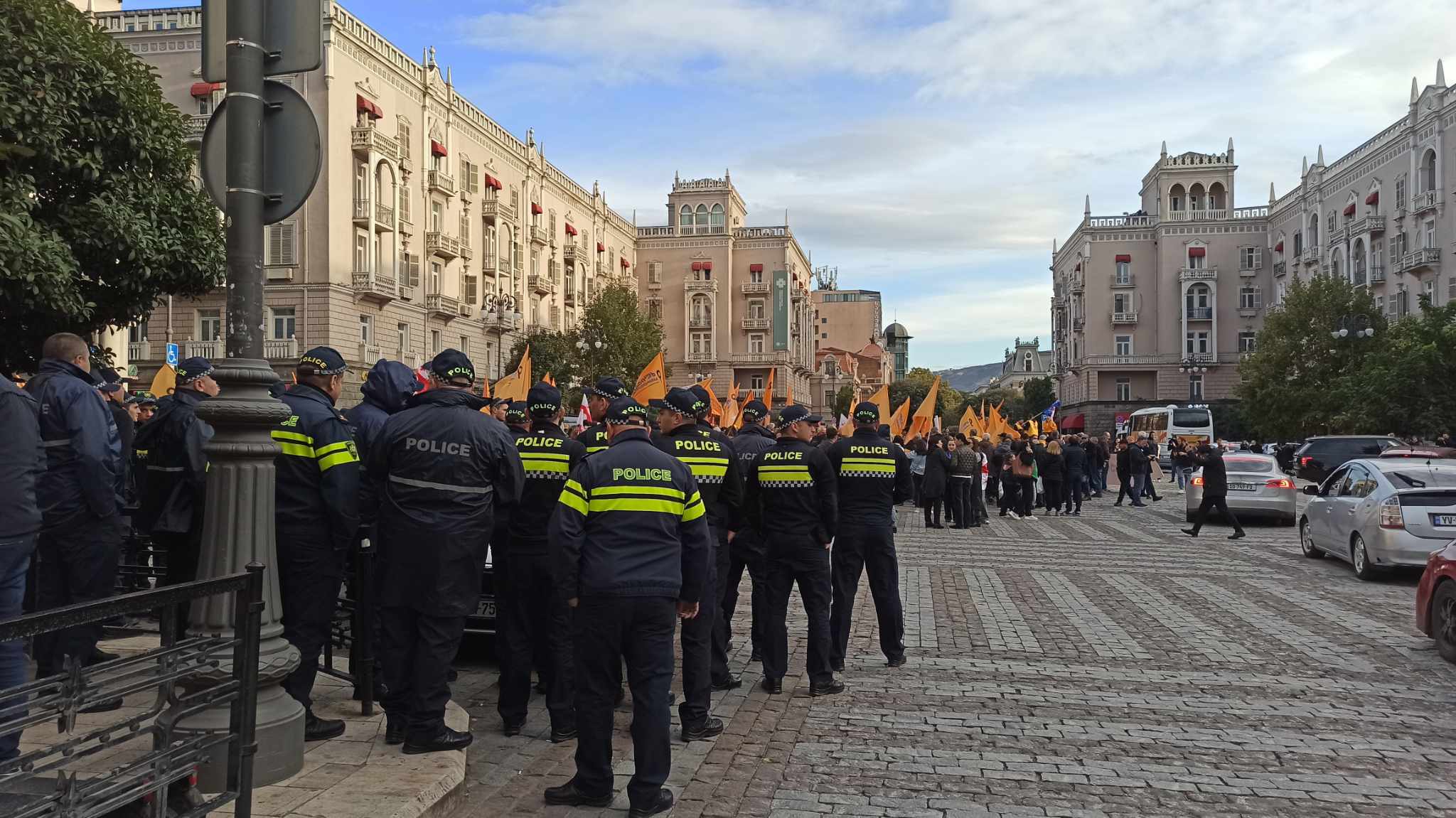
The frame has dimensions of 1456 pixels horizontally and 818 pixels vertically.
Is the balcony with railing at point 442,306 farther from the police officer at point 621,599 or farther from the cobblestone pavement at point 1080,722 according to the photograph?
the police officer at point 621,599

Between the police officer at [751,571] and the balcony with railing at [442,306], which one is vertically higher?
the balcony with railing at [442,306]

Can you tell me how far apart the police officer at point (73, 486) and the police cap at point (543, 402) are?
247 centimetres

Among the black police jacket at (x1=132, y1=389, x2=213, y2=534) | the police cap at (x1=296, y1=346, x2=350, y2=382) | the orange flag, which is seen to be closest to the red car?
the police cap at (x1=296, y1=346, x2=350, y2=382)

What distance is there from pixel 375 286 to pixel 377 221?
288 centimetres

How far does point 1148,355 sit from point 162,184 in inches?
3035

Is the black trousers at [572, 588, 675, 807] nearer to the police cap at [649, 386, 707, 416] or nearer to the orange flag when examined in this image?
the police cap at [649, 386, 707, 416]

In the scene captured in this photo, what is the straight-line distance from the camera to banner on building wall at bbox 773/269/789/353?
83.1 m

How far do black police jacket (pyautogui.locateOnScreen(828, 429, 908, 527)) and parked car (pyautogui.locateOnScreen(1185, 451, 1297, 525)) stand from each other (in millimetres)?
14493

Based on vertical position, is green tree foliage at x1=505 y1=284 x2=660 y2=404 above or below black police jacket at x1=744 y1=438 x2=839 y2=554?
above

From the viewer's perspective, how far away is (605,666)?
4836mm

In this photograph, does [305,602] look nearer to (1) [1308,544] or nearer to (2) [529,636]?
(2) [529,636]

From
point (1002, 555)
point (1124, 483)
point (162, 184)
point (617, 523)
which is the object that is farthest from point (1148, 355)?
point (617, 523)

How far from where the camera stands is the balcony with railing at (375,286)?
4009cm

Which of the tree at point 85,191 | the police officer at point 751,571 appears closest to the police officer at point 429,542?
the police officer at point 751,571
